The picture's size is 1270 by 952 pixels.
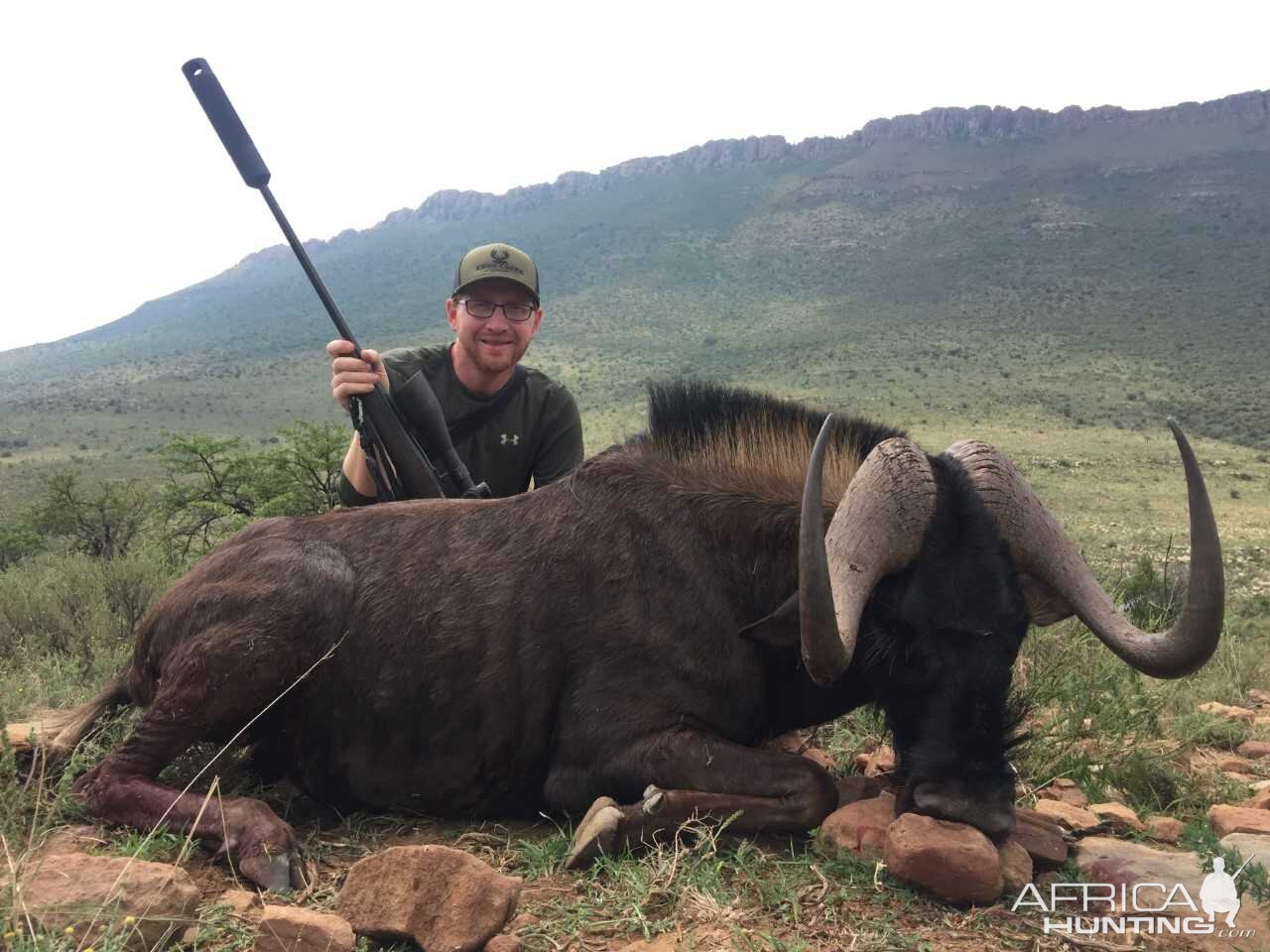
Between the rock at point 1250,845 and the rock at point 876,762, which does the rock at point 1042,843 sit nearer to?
the rock at point 1250,845

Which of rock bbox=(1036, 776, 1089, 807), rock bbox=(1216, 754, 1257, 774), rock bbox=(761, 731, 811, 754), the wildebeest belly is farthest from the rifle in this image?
rock bbox=(1216, 754, 1257, 774)

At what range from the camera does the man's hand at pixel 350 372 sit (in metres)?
4.37

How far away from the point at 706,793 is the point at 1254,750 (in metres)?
2.81

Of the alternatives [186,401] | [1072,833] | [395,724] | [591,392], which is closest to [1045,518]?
[1072,833]

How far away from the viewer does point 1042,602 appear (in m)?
2.95

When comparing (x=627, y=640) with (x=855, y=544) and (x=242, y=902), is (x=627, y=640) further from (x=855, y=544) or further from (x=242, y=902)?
(x=242, y=902)

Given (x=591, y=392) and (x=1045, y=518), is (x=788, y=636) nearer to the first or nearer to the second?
(x=1045, y=518)

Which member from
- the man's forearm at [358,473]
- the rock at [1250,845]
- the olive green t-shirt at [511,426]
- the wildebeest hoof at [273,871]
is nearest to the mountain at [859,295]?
the olive green t-shirt at [511,426]

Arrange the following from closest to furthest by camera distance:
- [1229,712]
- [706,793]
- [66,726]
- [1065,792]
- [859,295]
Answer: [706,793] < [1065,792] < [66,726] < [1229,712] < [859,295]

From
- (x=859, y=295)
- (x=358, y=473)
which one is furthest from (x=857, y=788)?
(x=859, y=295)

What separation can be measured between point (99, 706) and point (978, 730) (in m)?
3.30

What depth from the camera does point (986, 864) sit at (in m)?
2.35

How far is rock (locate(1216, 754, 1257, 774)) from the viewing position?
3768 millimetres

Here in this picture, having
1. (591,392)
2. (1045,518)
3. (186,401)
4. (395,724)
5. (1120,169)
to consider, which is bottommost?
(1120,169)
